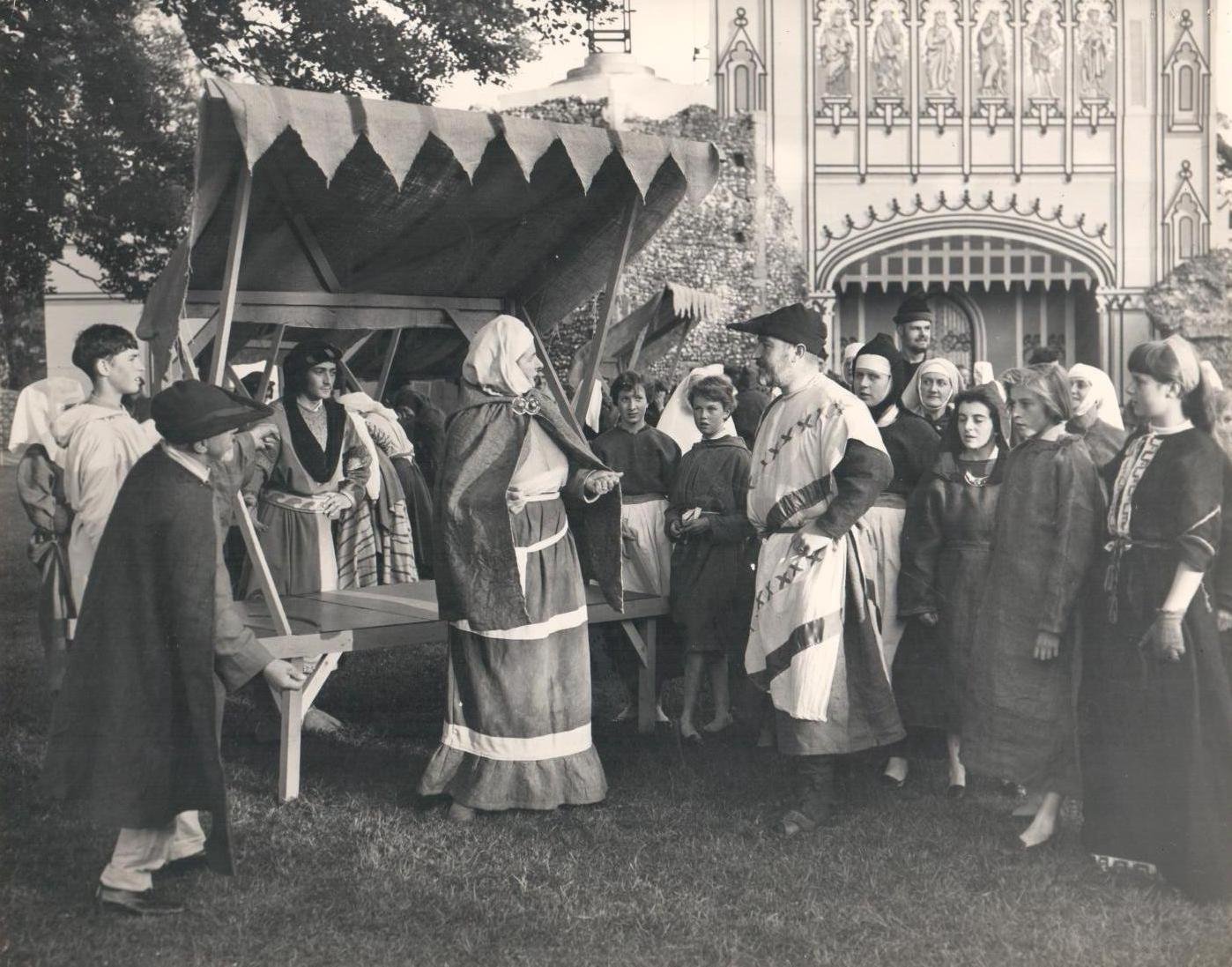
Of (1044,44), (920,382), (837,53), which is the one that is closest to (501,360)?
(920,382)

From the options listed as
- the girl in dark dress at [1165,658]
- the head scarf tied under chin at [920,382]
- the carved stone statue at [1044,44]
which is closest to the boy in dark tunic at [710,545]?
the head scarf tied under chin at [920,382]

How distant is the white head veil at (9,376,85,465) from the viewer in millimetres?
5512

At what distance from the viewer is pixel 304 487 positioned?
18.2 ft

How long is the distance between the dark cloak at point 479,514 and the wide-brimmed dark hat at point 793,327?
33.3 inches

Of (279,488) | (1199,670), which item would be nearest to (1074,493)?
(1199,670)

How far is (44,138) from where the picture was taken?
1022 centimetres

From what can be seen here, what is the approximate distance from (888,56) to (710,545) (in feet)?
45.4

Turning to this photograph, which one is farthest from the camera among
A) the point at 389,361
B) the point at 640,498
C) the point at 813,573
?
the point at 389,361

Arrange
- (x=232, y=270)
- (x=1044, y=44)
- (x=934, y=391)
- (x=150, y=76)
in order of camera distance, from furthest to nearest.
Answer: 1. (x=1044, y=44)
2. (x=150, y=76)
3. (x=934, y=391)
4. (x=232, y=270)

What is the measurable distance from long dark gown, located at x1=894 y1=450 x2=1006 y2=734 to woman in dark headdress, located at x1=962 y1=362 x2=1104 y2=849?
1.01 feet

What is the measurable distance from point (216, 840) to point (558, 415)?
197cm

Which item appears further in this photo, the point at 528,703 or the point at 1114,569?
the point at 528,703

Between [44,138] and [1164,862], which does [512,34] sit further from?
[1164,862]

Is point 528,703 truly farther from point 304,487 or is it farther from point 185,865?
point 304,487
